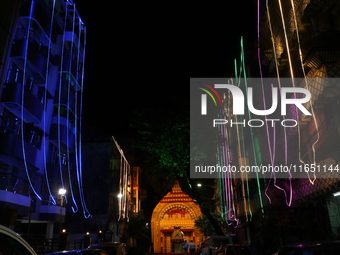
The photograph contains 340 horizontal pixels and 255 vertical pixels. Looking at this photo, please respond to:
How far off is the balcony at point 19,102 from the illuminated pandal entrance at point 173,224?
3252 centimetres

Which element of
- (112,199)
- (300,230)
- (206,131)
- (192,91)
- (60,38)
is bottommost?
(300,230)

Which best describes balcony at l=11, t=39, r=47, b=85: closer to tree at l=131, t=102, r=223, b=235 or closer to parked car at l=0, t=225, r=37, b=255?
tree at l=131, t=102, r=223, b=235

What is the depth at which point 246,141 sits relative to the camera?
89.4 ft

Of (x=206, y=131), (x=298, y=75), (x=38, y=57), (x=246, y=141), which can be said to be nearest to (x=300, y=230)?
(x=298, y=75)

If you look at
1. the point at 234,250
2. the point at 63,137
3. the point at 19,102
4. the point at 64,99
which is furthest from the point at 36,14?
the point at 234,250

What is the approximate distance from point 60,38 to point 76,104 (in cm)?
643

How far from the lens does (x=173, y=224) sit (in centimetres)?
4981

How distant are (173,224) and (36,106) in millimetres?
35681

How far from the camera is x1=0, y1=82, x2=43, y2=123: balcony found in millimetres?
18453

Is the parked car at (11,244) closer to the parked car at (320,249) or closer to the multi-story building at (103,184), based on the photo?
the parked car at (320,249)

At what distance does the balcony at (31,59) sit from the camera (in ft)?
63.5

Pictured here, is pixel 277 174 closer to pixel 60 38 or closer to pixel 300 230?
pixel 300 230

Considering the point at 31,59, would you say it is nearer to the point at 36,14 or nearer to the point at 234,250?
the point at 36,14

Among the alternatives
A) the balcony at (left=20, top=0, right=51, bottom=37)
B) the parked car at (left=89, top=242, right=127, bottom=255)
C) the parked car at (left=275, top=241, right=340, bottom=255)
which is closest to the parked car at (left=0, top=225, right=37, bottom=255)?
the parked car at (left=275, top=241, right=340, bottom=255)
